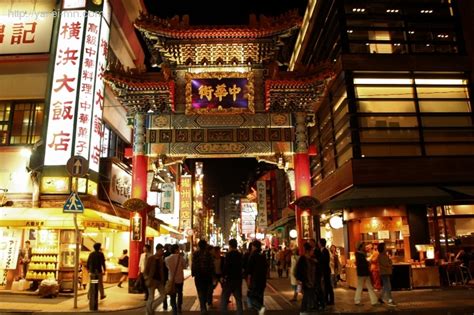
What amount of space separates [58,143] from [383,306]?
1383 cm

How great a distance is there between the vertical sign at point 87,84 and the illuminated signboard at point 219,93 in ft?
13.9

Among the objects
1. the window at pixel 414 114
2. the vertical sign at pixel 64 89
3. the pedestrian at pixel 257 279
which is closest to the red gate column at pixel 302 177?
the window at pixel 414 114

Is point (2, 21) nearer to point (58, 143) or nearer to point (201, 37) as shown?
point (58, 143)

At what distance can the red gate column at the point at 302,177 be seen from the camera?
685 inches

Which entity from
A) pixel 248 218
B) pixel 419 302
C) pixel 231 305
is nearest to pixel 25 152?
pixel 231 305

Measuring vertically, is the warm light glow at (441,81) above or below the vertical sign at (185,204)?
above

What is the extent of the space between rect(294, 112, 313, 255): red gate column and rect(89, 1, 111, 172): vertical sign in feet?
29.1

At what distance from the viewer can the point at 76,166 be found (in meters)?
13.5

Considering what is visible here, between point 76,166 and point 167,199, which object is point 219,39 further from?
point 167,199

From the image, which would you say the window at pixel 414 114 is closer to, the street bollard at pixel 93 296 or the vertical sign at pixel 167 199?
the street bollard at pixel 93 296

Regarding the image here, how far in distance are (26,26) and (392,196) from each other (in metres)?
19.0

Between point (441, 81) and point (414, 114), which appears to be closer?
point (414, 114)

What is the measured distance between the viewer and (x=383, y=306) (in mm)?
13008

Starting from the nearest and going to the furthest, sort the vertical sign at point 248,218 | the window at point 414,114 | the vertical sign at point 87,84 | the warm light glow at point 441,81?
1. the vertical sign at point 87,84
2. the window at point 414,114
3. the warm light glow at point 441,81
4. the vertical sign at point 248,218
